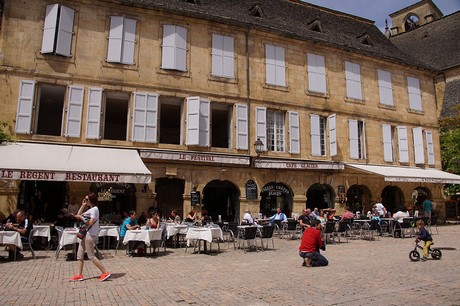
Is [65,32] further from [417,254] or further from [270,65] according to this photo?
[417,254]

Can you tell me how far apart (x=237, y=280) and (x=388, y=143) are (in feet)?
43.9

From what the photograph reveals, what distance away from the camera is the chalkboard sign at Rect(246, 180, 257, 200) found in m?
13.3

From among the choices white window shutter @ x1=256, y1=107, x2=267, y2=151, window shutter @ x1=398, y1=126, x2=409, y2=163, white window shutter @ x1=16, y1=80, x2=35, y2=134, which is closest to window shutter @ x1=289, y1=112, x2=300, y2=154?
white window shutter @ x1=256, y1=107, x2=267, y2=151

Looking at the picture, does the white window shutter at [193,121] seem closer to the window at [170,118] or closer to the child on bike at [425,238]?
the window at [170,118]

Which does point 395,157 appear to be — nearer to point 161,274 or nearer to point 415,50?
point 161,274

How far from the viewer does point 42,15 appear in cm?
1152

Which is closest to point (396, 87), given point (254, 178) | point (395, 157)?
point (395, 157)

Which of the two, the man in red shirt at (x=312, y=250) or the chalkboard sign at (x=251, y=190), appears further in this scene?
the chalkboard sign at (x=251, y=190)

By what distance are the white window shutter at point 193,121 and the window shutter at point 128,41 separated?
255cm

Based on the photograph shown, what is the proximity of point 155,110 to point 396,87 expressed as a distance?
485 inches

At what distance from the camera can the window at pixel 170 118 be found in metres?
13.2

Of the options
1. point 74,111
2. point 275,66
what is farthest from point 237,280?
point 275,66

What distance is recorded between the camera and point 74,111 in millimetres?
11430

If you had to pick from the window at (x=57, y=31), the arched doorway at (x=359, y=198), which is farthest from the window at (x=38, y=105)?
→ the arched doorway at (x=359, y=198)
